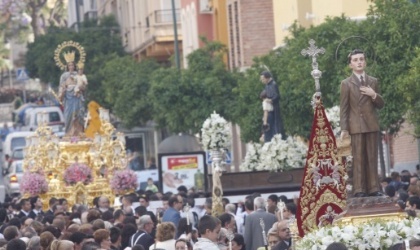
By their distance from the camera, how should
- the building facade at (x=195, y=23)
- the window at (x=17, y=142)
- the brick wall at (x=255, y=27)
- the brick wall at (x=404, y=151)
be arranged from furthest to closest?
the window at (x=17, y=142), the building facade at (x=195, y=23), the brick wall at (x=255, y=27), the brick wall at (x=404, y=151)

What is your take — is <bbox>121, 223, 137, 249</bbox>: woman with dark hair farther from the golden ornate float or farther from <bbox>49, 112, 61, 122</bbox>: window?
<bbox>49, 112, 61, 122</bbox>: window

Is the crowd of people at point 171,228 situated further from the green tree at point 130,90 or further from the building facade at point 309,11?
the green tree at point 130,90

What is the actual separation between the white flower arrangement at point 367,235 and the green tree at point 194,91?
3037 cm

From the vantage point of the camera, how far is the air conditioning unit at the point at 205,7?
193ft

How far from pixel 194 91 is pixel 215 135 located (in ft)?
55.6

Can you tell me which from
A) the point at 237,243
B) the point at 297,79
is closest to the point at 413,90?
the point at 297,79

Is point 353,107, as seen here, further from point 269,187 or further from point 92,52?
point 92,52

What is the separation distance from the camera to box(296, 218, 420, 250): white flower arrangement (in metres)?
15.7

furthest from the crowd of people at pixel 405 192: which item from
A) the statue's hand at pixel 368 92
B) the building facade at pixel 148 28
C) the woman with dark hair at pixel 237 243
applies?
the building facade at pixel 148 28

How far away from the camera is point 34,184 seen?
35656 millimetres

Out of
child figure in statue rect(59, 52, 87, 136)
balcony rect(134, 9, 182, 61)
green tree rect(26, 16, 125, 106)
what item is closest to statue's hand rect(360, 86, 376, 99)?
child figure in statue rect(59, 52, 87, 136)

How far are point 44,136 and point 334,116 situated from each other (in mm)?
10444

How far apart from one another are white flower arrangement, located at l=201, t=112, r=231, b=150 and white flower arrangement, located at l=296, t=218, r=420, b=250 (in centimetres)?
1453

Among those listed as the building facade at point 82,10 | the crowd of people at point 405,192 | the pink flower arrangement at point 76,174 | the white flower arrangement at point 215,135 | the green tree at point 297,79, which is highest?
the building facade at point 82,10
